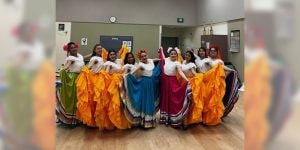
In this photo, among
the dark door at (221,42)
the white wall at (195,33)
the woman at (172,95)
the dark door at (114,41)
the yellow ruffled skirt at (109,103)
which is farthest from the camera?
the dark door at (114,41)

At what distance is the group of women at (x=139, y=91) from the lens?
12.8 feet

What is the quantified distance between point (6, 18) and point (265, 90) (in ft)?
3.50

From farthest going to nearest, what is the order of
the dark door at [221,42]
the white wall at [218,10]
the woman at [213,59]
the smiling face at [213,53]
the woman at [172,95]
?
the dark door at [221,42], the white wall at [218,10], the smiling face at [213,53], the woman at [213,59], the woman at [172,95]

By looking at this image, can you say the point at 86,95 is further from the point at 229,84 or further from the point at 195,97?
the point at 229,84

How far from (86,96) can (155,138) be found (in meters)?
1.06

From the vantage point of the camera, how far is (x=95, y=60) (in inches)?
165

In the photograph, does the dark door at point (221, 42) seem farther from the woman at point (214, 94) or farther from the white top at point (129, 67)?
the white top at point (129, 67)

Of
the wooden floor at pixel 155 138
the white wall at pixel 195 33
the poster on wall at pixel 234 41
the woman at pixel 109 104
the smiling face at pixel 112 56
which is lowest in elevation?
the wooden floor at pixel 155 138

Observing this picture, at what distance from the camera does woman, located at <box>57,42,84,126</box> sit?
4.04 meters

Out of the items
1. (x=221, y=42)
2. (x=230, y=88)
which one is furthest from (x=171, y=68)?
(x=221, y=42)

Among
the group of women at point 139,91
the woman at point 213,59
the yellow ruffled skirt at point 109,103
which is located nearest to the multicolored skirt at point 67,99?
the group of women at point 139,91

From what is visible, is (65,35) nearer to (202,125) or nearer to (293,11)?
(202,125)

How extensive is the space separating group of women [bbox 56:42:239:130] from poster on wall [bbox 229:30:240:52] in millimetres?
2576

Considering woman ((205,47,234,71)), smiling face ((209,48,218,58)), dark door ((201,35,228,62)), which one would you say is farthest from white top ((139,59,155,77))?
dark door ((201,35,228,62))
